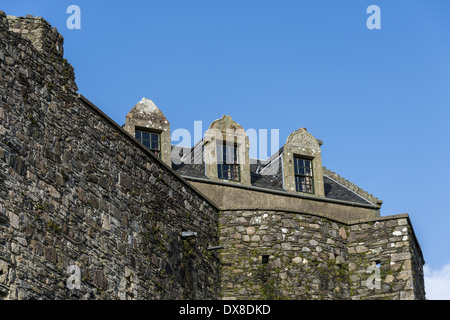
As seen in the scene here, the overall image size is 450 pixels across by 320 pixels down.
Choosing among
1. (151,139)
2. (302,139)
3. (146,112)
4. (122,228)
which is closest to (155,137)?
(151,139)

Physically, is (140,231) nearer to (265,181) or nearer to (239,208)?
(239,208)

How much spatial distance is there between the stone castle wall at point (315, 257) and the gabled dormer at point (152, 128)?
3.54 m

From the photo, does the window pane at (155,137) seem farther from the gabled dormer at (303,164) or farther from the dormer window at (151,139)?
the gabled dormer at (303,164)

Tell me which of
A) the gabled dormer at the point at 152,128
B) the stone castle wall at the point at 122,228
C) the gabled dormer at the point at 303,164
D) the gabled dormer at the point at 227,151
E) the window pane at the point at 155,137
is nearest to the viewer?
the stone castle wall at the point at 122,228

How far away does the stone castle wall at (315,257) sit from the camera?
24516 mm

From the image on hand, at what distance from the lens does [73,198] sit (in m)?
19.1

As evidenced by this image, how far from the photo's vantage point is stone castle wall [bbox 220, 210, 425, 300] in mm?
24516

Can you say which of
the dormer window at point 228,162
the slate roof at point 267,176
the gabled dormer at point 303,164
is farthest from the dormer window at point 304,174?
the dormer window at point 228,162

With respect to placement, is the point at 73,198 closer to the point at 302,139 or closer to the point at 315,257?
the point at 315,257

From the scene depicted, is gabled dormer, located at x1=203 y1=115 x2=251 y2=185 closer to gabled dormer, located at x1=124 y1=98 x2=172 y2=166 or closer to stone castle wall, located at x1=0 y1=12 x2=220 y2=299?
gabled dormer, located at x1=124 y1=98 x2=172 y2=166

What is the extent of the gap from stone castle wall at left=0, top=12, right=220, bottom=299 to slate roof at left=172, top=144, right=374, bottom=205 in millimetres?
5616

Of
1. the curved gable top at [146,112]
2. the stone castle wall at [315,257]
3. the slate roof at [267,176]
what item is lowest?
the stone castle wall at [315,257]

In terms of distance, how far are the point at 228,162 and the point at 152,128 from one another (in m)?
3.04

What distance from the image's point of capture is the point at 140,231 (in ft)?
70.2
